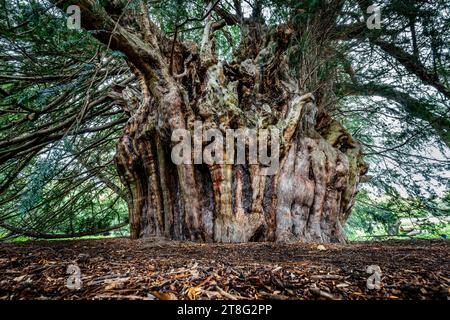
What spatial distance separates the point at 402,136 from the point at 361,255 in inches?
111

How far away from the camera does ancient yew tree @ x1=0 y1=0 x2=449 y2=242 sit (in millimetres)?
2666

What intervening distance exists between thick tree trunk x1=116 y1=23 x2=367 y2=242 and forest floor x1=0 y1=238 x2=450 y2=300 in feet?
3.23

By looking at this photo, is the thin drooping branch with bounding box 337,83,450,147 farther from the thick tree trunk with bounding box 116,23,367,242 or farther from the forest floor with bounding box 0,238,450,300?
the forest floor with bounding box 0,238,450,300

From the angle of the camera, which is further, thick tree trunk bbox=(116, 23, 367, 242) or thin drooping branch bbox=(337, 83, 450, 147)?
thin drooping branch bbox=(337, 83, 450, 147)

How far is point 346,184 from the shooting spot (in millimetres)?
3297

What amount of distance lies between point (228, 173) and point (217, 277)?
157cm

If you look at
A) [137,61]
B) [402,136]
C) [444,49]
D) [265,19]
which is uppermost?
[265,19]

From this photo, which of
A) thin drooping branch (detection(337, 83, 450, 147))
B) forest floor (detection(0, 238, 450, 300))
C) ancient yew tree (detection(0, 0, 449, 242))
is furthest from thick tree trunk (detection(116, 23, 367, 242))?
thin drooping branch (detection(337, 83, 450, 147))

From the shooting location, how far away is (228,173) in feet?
8.81

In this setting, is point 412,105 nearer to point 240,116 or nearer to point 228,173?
point 240,116

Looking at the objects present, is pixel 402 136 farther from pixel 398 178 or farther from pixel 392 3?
pixel 392 3

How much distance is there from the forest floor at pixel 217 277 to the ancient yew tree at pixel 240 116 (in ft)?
3.52
